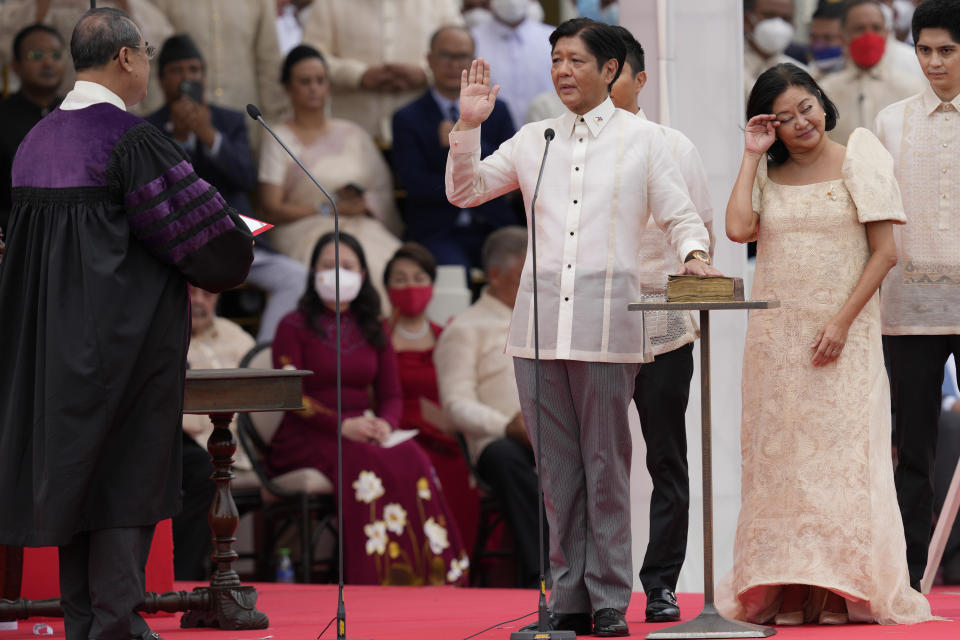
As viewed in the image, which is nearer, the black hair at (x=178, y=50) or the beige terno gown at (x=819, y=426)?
the beige terno gown at (x=819, y=426)

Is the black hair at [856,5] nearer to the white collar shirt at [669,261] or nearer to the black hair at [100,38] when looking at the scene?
the white collar shirt at [669,261]

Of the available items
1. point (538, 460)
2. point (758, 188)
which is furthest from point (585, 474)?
point (758, 188)

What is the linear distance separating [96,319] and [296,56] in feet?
14.1

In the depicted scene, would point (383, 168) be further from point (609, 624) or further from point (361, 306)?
point (609, 624)

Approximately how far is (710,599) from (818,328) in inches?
35.5

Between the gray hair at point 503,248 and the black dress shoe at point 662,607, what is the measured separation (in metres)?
2.90

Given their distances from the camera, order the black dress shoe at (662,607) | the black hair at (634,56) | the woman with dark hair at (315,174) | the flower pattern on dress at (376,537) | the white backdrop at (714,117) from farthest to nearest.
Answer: the woman with dark hair at (315,174)
the flower pattern on dress at (376,537)
the white backdrop at (714,117)
the black hair at (634,56)
the black dress shoe at (662,607)

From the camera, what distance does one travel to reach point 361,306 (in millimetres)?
7375

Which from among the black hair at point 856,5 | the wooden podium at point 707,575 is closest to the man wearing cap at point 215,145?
the black hair at point 856,5

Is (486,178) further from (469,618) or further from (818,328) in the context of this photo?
(469,618)

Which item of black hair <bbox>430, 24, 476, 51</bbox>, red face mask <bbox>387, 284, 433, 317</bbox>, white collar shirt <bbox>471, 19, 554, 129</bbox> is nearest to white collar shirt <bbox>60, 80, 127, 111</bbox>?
red face mask <bbox>387, 284, 433, 317</bbox>

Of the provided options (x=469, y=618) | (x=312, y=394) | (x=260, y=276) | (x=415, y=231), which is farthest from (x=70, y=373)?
(x=415, y=231)

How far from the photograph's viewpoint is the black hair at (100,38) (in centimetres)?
419

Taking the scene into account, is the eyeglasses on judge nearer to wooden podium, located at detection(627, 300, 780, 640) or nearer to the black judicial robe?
the black judicial robe
